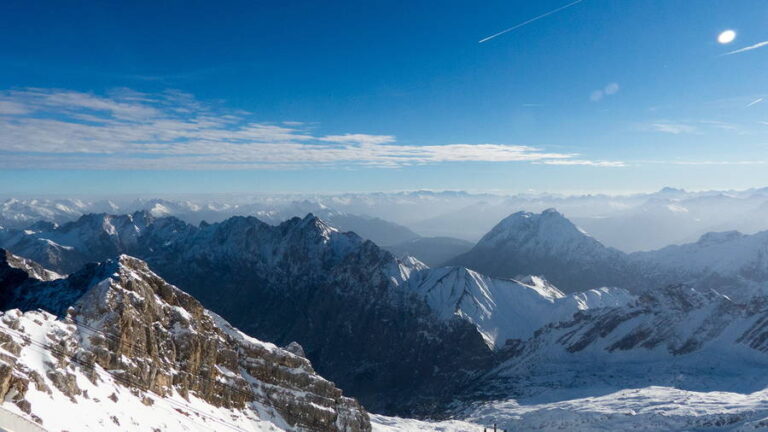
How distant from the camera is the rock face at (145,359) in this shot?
60.3 meters

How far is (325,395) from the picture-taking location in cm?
10950

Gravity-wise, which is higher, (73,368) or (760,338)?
(73,368)

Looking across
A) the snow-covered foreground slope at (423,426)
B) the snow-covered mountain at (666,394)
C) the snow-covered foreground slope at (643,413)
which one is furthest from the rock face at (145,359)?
the snow-covered mountain at (666,394)

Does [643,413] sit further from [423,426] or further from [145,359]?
[145,359]

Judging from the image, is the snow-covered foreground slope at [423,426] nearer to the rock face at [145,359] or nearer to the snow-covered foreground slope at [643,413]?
the snow-covered foreground slope at [643,413]

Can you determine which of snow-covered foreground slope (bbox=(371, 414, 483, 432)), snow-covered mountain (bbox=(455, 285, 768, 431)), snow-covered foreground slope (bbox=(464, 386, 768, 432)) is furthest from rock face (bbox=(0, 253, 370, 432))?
snow-covered mountain (bbox=(455, 285, 768, 431))

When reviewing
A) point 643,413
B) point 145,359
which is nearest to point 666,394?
point 643,413

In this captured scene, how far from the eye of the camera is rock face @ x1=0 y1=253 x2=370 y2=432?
6034 centimetres

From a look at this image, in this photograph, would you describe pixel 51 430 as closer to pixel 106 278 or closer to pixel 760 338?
pixel 106 278

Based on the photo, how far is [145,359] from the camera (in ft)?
261

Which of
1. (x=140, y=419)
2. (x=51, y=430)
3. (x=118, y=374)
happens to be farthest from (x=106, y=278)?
(x=51, y=430)

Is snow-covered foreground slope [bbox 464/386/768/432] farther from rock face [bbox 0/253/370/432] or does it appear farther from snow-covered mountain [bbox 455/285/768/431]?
rock face [bbox 0/253/370/432]

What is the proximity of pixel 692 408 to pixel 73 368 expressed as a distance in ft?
459

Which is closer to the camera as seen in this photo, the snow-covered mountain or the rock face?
the rock face
